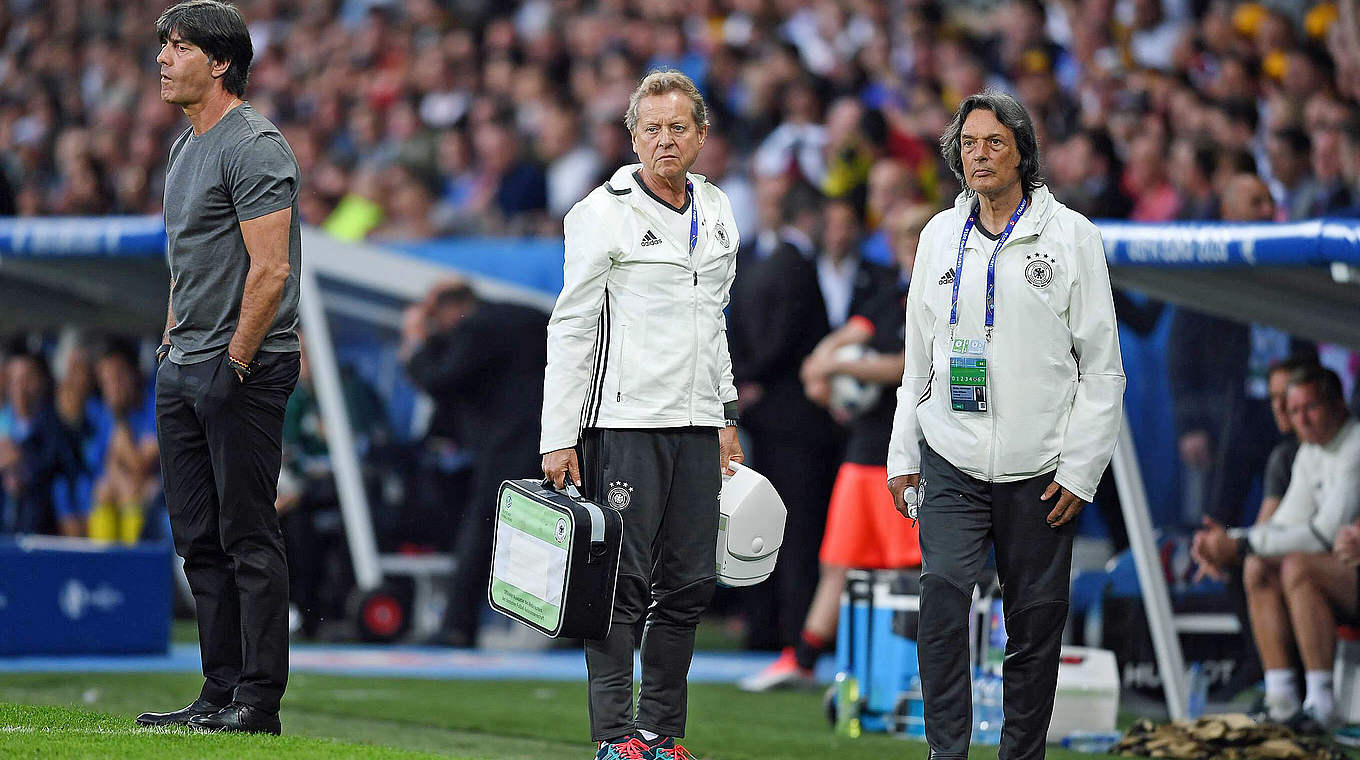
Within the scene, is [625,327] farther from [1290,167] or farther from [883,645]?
[1290,167]

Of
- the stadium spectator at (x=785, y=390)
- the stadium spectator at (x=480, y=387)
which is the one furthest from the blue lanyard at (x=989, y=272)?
the stadium spectator at (x=480, y=387)

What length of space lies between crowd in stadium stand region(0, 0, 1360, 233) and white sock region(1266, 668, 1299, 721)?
2448mm

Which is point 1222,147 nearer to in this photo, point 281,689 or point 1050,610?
point 1050,610

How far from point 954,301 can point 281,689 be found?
225 cm

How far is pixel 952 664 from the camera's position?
482cm

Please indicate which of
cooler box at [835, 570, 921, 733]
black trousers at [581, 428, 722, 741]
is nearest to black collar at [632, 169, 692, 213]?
black trousers at [581, 428, 722, 741]

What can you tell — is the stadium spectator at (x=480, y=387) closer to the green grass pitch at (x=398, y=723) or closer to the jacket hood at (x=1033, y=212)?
the green grass pitch at (x=398, y=723)

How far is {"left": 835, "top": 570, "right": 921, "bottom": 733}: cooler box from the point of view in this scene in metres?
7.08

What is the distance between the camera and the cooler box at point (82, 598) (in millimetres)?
9367

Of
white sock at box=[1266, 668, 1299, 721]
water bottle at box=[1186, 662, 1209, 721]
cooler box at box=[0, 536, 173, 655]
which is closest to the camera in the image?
white sock at box=[1266, 668, 1299, 721]

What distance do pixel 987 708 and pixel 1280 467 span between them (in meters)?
1.48

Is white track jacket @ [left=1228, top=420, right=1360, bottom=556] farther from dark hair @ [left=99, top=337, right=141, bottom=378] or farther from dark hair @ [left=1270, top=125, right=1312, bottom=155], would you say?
dark hair @ [left=99, top=337, right=141, bottom=378]

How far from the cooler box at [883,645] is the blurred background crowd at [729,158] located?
132cm

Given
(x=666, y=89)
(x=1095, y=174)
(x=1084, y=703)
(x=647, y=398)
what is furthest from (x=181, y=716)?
(x=1095, y=174)
